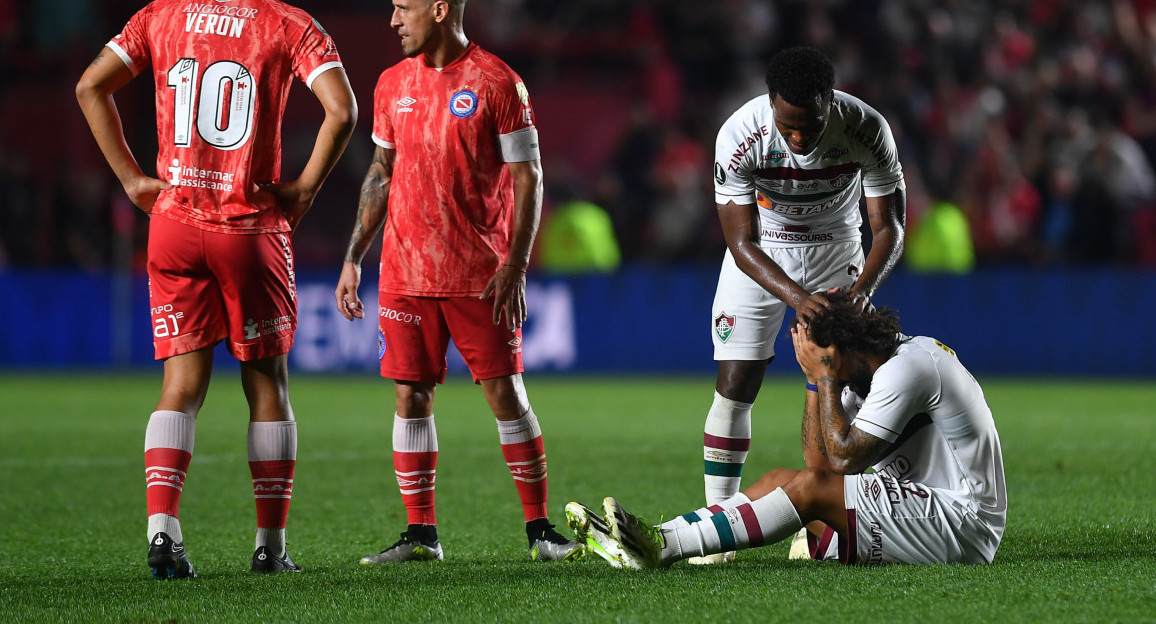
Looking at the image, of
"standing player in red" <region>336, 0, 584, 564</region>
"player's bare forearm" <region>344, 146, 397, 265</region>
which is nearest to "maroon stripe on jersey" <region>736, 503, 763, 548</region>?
"standing player in red" <region>336, 0, 584, 564</region>

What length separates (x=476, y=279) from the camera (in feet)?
16.5

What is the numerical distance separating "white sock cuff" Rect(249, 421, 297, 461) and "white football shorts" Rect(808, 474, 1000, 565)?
6.05 ft

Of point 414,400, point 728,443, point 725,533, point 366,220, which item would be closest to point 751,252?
point 728,443

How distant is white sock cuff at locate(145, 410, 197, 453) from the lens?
14.6 feet

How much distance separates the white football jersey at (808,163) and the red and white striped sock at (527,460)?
3.65 feet

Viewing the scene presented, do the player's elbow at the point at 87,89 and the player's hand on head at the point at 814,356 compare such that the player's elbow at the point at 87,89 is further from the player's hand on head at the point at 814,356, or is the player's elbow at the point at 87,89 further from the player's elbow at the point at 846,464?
the player's elbow at the point at 846,464

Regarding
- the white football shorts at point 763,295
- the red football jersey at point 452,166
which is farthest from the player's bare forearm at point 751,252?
the red football jersey at point 452,166

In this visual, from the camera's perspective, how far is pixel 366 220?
17.3 ft

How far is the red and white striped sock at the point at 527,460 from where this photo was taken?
5098 mm

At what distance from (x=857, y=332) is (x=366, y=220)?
1980mm

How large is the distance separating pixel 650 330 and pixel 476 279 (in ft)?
28.4

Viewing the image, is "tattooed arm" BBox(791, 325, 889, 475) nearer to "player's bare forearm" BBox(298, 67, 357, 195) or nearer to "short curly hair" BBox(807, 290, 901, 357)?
"short curly hair" BBox(807, 290, 901, 357)

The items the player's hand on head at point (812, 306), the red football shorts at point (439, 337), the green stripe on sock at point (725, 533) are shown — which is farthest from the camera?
the red football shorts at point (439, 337)

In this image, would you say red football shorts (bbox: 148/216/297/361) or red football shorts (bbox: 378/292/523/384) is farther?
red football shorts (bbox: 378/292/523/384)
